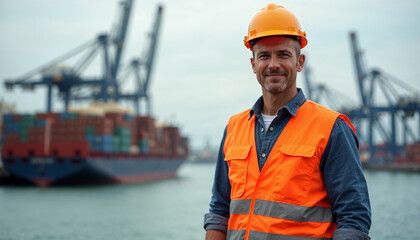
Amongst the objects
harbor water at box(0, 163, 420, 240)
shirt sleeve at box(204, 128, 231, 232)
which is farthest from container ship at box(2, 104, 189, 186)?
shirt sleeve at box(204, 128, 231, 232)

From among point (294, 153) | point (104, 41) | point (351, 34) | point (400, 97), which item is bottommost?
point (294, 153)

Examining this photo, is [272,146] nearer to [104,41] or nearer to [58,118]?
[58,118]

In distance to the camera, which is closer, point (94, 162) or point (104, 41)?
point (94, 162)

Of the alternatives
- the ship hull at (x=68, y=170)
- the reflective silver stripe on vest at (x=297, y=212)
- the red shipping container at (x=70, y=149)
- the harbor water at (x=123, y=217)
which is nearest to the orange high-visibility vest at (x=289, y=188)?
the reflective silver stripe on vest at (x=297, y=212)

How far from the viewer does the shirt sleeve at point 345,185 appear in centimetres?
154

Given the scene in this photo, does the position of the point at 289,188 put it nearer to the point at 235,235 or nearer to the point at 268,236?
the point at 268,236

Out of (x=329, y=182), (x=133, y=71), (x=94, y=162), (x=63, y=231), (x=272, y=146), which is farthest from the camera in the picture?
(x=133, y=71)

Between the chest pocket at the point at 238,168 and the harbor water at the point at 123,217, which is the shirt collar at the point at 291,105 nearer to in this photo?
the chest pocket at the point at 238,168

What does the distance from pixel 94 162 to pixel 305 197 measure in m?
27.5

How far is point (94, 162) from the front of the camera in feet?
91.6

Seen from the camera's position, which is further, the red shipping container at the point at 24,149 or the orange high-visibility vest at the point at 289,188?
the red shipping container at the point at 24,149

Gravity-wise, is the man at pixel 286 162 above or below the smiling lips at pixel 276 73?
below

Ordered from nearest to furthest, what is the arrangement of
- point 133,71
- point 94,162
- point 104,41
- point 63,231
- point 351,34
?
point 63,231 < point 94,162 < point 104,41 < point 133,71 < point 351,34

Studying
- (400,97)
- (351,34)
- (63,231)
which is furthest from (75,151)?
(351,34)
